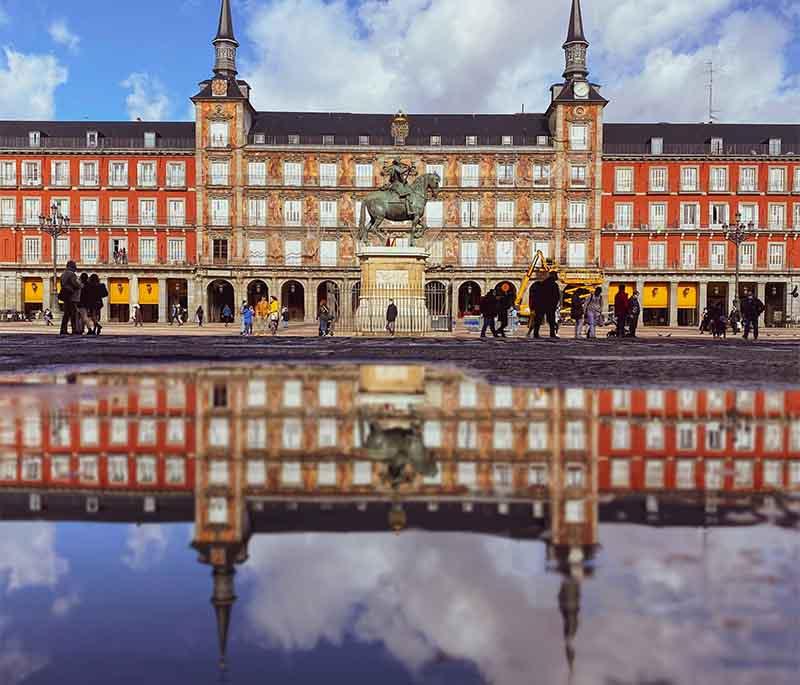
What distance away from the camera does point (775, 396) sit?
4.75m

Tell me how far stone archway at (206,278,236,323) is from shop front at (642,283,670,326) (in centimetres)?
2533

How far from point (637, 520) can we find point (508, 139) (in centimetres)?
5177

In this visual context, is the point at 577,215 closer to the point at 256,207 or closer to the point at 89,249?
the point at 256,207

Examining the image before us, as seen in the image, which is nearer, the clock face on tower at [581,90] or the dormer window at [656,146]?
the clock face on tower at [581,90]

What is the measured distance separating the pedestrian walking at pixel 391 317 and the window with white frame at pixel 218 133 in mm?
33166

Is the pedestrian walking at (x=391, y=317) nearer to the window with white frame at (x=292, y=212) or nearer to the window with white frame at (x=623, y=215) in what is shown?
the window with white frame at (x=292, y=212)

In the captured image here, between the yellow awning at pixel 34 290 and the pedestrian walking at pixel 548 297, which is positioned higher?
the yellow awning at pixel 34 290

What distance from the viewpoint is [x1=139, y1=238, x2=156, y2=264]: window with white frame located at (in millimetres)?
51719

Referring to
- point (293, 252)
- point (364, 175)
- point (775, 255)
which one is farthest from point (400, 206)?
point (775, 255)

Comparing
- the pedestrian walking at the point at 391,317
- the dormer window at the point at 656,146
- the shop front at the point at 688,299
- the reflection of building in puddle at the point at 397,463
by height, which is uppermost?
the dormer window at the point at 656,146

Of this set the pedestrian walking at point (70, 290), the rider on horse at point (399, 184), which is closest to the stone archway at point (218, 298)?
the rider on horse at point (399, 184)

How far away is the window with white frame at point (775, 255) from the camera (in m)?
51.6

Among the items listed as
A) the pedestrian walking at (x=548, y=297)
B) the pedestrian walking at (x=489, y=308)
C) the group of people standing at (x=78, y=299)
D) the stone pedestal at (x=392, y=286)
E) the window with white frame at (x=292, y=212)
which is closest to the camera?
the group of people standing at (x=78, y=299)

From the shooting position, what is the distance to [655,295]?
2046 inches
